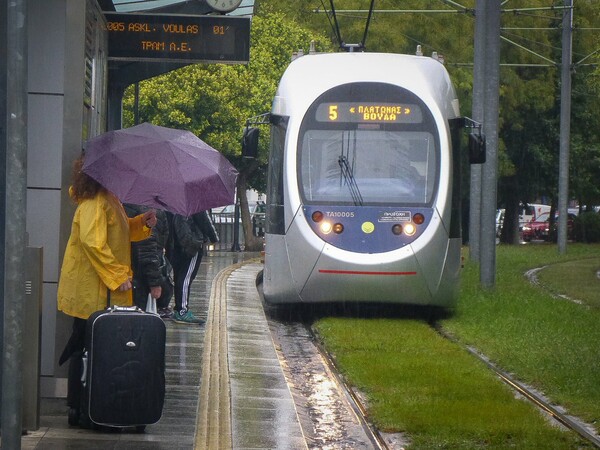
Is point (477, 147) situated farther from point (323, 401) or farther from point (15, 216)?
point (15, 216)

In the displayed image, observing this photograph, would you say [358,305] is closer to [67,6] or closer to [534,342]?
[534,342]

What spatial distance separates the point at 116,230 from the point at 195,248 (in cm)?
701

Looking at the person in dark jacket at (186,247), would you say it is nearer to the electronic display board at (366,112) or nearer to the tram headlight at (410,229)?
the electronic display board at (366,112)

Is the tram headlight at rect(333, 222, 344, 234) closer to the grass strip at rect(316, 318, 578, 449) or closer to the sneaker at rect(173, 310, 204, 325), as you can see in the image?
the grass strip at rect(316, 318, 578, 449)

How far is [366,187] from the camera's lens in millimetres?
17062

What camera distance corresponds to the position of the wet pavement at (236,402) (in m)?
8.23

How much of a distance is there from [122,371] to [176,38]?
537 cm

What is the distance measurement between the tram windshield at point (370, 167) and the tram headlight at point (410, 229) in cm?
34

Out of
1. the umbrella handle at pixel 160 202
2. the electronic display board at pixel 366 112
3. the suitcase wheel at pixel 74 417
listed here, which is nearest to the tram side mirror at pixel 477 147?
the electronic display board at pixel 366 112

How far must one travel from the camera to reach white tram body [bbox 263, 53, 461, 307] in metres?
16.8

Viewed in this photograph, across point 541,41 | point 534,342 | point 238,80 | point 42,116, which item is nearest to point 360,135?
point 534,342

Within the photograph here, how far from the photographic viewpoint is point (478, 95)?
27516 mm

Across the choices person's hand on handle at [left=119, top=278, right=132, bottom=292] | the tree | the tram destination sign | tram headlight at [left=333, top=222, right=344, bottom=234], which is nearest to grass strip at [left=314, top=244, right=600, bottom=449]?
tram headlight at [left=333, top=222, right=344, bottom=234]

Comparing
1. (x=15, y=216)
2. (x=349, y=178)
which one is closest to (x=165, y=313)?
(x=349, y=178)
